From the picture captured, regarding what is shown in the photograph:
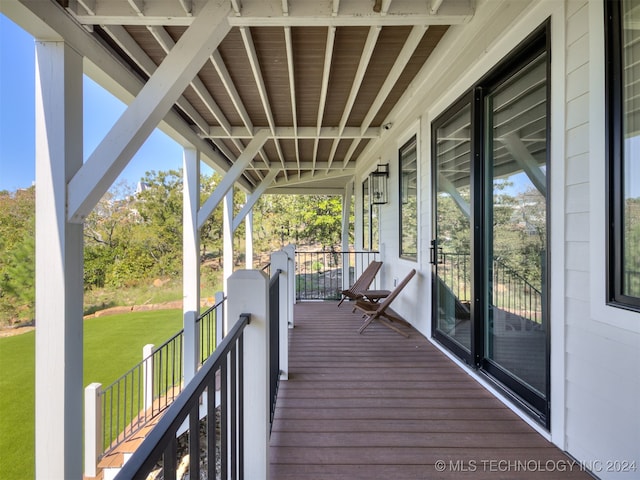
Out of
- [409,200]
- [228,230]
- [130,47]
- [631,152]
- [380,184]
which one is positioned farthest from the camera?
[228,230]

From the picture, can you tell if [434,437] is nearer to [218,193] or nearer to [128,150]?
[128,150]

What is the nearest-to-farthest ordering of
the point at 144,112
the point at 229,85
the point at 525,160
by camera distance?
the point at 525,160, the point at 144,112, the point at 229,85

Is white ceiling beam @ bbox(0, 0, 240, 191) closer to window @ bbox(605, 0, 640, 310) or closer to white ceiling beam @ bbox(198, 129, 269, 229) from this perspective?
white ceiling beam @ bbox(198, 129, 269, 229)

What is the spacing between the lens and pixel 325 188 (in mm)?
9852

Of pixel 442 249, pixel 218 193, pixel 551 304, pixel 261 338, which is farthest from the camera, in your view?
pixel 218 193

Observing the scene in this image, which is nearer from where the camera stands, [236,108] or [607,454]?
[607,454]

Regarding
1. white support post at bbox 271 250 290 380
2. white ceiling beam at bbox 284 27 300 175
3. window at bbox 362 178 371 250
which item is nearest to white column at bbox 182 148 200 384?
white ceiling beam at bbox 284 27 300 175

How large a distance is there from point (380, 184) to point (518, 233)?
3.48 m

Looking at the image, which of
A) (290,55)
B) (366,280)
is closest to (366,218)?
(366,280)

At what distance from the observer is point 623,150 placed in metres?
1.28

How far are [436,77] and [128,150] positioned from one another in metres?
2.74

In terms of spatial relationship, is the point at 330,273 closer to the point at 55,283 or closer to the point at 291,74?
the point at 291,74

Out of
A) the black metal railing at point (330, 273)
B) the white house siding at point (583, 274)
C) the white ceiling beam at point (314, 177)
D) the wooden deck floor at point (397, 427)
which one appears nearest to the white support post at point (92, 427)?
the wooden deck floor at point (397, 427)

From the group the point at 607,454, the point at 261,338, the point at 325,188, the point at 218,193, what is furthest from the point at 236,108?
the point at 325,188
